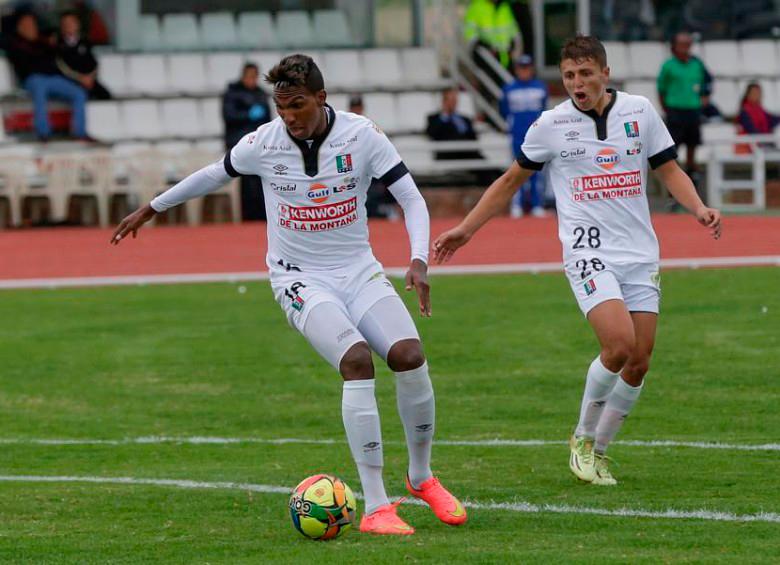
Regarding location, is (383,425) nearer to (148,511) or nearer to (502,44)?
(148,511)

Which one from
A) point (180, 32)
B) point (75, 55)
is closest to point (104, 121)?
point (75, 55)

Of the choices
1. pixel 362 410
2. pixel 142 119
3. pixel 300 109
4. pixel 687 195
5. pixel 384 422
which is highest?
pixel 300 109

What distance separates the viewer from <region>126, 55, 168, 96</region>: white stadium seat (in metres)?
29.3

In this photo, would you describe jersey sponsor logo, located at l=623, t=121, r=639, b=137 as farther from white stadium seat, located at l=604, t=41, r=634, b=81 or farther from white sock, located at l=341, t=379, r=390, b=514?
white stadium seat, located at l=604, t=41, r=634, b=81

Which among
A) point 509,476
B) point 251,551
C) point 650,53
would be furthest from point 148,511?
point 650,53

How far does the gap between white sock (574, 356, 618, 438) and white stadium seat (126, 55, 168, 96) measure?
69.9 ft

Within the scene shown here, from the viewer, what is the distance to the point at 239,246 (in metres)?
22.6

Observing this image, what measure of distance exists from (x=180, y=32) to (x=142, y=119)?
2.84m

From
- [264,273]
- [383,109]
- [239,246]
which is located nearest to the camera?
[264,273]

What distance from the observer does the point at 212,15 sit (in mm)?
30812

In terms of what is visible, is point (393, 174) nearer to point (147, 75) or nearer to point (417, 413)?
point (417, 413)

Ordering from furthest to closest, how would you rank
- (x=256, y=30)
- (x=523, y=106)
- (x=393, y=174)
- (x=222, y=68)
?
(x=256, y=30), (x=222, y=68), (x=523, y=106), (x=393, y=174)

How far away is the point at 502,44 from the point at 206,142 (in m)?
5.40

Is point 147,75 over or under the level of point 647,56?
over
